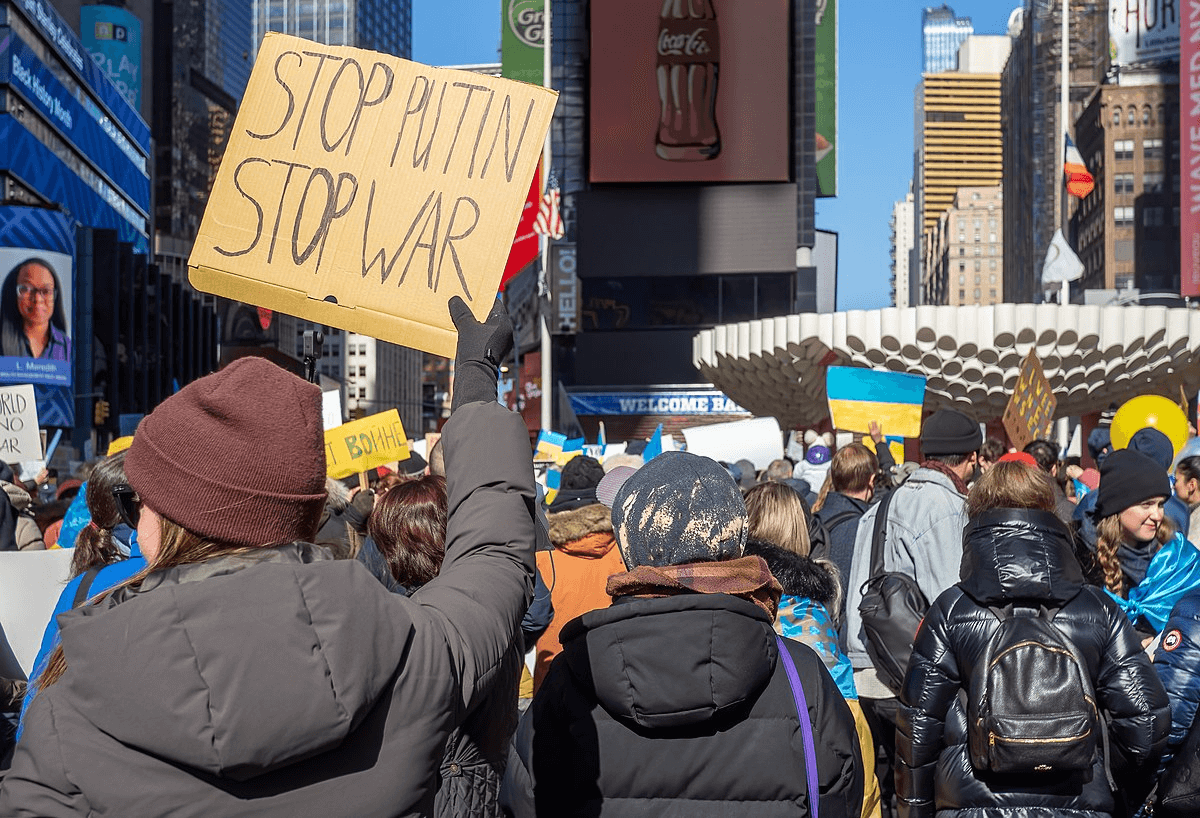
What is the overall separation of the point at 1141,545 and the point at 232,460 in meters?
3.69

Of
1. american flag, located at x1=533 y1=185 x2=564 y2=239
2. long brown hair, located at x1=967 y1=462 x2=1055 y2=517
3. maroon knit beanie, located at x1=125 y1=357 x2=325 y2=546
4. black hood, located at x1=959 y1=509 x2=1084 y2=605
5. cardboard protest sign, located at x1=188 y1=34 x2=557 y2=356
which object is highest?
american flag, located at x1=533 y1=185 x2=564 y2=239

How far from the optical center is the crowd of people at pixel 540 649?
5.24ft

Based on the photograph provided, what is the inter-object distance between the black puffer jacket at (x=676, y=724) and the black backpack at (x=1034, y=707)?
0.95 meters

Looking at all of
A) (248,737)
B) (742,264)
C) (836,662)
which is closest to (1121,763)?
(836,662)

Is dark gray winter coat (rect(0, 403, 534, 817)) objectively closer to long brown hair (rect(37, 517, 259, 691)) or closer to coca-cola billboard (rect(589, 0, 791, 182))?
long brown hair (rect(37, 517, 259, 691))

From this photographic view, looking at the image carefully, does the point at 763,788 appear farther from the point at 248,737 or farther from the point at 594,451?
the point at 594,451

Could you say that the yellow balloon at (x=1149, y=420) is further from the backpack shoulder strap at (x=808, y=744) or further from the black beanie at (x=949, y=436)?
the backpack shoulder strap at (x=808, y=744)

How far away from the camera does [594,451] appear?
19.0 m

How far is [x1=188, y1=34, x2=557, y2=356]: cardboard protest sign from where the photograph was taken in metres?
3.24

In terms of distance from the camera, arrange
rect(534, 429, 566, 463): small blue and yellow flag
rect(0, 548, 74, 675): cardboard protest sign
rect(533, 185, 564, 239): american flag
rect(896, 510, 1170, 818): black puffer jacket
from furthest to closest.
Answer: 1. rect(533, 185, 564, 239): american flag
2. rect(534, 429, 566, 463): small blue and yellow flag
3. rect(0, 548, 74, 675): cardboard protest sign
4. rect(896, 510, 1170, 818): black puffer jacket

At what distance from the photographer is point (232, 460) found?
5.72 ft

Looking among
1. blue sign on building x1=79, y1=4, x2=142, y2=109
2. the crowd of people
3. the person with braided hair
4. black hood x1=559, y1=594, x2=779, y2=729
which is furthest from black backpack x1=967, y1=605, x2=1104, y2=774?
blue sign on building x1=79, y1=4, x2=142, y2=109

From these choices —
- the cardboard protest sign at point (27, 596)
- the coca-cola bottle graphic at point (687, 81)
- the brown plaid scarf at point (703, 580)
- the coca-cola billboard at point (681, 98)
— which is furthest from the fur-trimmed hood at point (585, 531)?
the coca-cola bottle graphic at point (687, 81)

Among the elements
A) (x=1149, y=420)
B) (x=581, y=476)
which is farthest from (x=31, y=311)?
(x=581, y=476)
